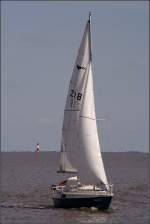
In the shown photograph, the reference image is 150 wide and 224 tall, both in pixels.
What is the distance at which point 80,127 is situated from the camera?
5634 cm

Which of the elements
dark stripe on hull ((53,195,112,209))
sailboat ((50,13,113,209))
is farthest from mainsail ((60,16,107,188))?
dark stripe on hull ((53,195,112,209))

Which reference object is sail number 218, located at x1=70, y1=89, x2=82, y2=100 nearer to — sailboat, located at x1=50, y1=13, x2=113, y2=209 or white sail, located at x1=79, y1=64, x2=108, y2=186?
sailboat, located at x1=50, y1=13, x2=113, y2=209

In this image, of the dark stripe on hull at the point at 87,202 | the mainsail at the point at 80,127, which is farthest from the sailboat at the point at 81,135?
the dark stripe on hull at the point at 87,202

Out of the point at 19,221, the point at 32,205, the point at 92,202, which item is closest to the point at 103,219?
the point at 92,202

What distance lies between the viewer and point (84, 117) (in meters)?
56.3

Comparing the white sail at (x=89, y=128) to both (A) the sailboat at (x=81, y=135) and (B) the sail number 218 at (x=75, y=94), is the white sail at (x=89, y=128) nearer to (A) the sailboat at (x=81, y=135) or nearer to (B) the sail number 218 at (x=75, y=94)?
(A) the sailboat at (x=81, y=135)

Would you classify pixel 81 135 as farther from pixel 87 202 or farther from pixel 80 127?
pixel 87 202

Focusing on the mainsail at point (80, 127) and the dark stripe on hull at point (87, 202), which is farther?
the mainsail at point (80, 127)

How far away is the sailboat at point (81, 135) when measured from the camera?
182ft

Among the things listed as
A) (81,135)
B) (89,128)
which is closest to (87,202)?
(81,135)

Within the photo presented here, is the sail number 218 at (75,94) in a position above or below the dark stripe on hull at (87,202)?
above

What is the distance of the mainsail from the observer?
56.0m

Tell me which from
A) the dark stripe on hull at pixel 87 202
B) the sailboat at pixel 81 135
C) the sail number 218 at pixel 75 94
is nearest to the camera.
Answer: the dark stripe on hull at pixel 87 202

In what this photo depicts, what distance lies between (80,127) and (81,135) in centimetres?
61
